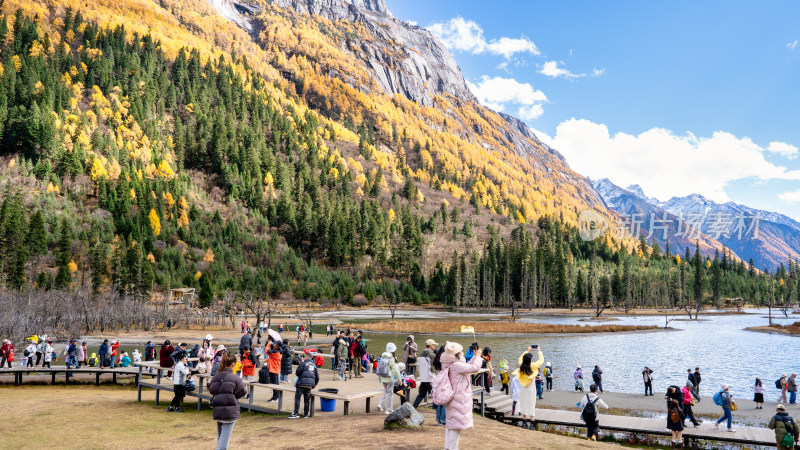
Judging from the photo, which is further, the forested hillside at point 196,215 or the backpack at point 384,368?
the forested hillside at point 196,215

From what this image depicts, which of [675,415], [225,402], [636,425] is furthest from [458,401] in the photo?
[636,425]

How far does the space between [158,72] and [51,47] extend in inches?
1332

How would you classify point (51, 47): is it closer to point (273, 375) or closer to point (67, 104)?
point (67, 104)

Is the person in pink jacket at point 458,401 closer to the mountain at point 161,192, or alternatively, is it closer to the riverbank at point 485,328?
the riverbank at point 485,328

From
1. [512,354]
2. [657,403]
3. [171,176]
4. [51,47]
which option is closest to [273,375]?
[657,403]

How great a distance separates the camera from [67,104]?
137250mm

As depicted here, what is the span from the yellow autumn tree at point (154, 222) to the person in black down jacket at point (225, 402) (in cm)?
11625

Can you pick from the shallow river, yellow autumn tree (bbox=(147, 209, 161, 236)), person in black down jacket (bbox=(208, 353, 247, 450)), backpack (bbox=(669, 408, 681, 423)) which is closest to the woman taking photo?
person in black down jacket (bbox=(208, 353, 247, 450))

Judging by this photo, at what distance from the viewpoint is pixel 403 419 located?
42.2ft

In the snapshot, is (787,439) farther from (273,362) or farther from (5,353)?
(5,353)

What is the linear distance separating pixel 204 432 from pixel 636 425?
14.9 meters

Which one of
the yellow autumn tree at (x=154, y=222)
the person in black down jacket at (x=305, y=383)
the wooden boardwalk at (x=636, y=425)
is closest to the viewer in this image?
the person in black down jacket at (x=305, y=383)

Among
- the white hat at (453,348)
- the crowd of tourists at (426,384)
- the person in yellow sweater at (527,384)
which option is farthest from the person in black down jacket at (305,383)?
the white hat at (453,348)

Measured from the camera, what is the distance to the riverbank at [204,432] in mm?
11727
